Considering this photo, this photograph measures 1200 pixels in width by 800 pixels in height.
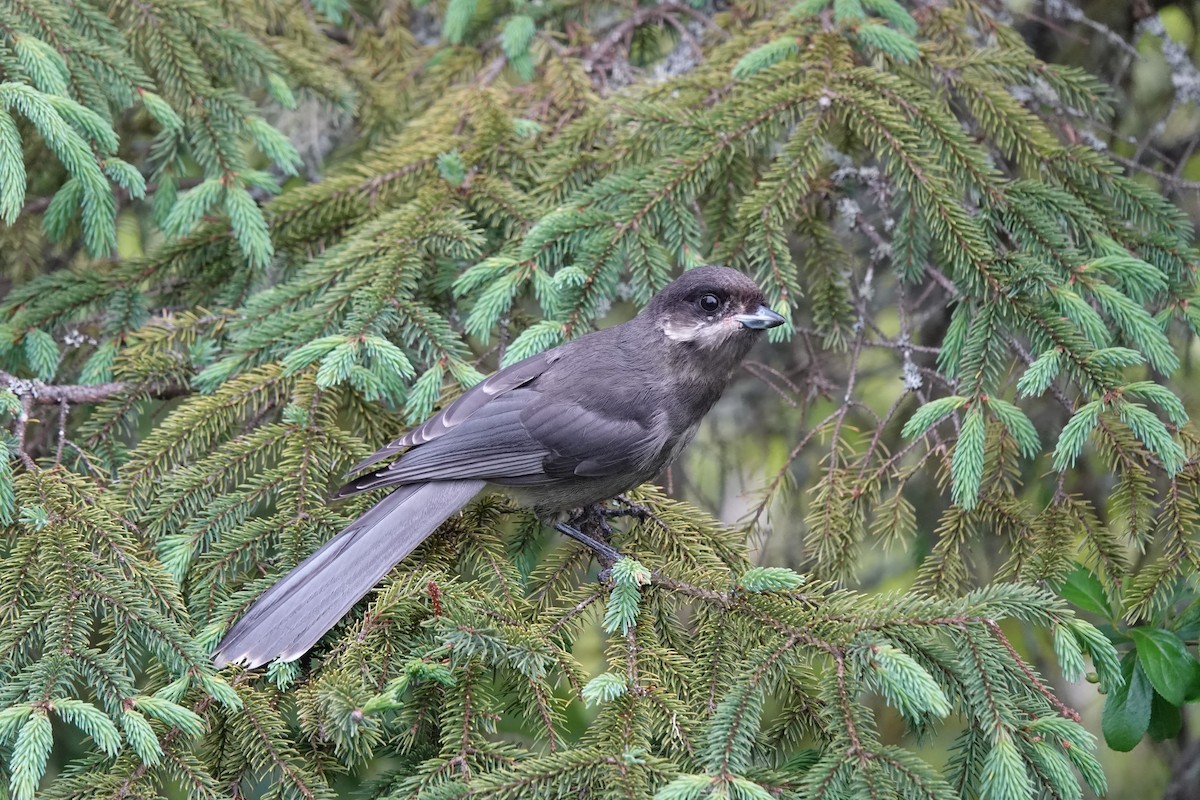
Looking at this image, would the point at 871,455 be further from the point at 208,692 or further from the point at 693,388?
the point at 208,692

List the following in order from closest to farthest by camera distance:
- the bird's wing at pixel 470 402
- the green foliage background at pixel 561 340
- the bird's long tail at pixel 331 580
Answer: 1. the green foliage background at pixel 561 340
2. the bird's long tail at pixel 331 580
3. the bird's wing at pixel 470 402

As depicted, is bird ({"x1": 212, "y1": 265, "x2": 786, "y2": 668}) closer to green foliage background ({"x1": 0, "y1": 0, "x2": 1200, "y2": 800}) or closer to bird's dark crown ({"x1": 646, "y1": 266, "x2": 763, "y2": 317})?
bird's dark crown ({"x1": 646, "y1": 266, "x2": 763, "y2": 317})

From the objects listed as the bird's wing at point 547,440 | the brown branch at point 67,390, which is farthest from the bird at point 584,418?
the brown branch at point 67,390

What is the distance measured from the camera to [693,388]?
3488mm

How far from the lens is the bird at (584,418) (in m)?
3.14

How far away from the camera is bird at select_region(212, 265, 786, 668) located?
314cm

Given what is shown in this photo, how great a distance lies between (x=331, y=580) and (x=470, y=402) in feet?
2.68

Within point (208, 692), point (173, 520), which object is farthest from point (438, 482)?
point (208, 692)

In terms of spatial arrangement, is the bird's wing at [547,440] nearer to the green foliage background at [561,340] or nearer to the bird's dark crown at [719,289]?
the green foliage background at [561,340]

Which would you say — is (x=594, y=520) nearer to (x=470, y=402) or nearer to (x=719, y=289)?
(x=470, y=402)

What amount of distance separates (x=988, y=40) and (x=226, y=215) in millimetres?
3031

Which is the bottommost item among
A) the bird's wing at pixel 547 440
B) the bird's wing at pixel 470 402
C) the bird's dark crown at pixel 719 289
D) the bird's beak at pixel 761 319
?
the bird's wing at pixel 547 440

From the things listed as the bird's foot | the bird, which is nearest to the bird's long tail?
the bird

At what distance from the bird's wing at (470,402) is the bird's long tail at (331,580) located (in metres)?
0.16
